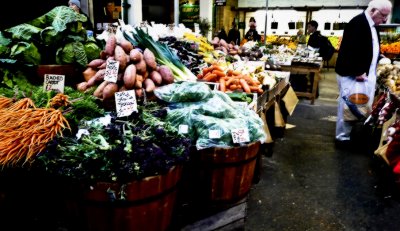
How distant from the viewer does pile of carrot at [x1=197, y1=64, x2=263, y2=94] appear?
409 cm

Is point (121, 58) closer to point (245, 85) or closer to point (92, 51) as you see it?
point (92, 51)

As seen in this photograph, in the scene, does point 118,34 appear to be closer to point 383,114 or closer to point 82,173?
point 82,173

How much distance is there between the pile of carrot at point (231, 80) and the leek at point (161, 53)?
0.35m

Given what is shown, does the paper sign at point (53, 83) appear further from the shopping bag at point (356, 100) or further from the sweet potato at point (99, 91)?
the shopping bag at point (356, 100)

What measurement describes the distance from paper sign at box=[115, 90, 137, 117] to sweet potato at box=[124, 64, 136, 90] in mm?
441

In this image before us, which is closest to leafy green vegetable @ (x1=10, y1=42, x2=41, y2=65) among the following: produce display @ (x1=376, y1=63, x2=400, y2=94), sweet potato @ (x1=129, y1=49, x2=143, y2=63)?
sweet potato @ (x1=129, y1=49, x2=143, y2=63)

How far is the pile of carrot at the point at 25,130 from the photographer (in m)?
1.97

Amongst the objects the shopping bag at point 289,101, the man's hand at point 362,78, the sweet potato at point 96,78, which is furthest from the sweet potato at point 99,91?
the man's hand at point 362,78

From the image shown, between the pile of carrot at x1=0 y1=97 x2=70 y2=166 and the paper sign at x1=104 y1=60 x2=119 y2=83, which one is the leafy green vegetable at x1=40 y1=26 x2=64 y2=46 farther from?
the pile of carrot at x1=0 y1=97 x2=70 y2=166

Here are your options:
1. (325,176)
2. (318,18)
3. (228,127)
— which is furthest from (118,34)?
(318,18)

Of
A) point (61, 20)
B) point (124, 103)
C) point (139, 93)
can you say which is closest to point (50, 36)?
point (61, 20)

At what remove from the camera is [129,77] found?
2.85m

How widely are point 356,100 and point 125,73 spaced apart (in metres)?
3.77

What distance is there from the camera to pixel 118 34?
13.2 ft
